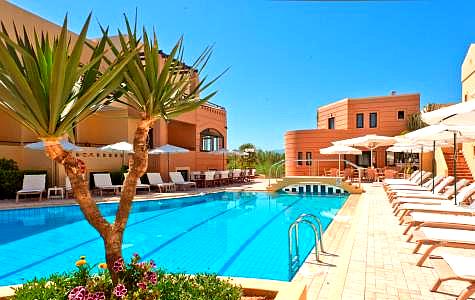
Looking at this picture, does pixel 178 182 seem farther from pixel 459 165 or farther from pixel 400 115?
pixel 400 115

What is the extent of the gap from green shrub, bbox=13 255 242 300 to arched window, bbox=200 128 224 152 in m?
21.4

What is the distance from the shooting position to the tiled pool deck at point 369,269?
390cm

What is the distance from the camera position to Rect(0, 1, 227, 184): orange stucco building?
47.6ft

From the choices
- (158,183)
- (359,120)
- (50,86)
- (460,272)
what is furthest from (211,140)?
(50,86)

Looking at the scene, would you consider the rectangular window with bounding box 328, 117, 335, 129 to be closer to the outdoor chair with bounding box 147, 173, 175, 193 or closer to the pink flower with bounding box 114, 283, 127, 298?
the outdoor chair with bounding box 147, 173, 175, 193

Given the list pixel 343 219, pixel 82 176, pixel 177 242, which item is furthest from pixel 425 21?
pixel 82 176

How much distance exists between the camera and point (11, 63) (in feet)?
5.80

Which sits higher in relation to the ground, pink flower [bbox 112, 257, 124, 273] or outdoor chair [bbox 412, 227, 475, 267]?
pink flower [bbox 112, 257, 124, 273]

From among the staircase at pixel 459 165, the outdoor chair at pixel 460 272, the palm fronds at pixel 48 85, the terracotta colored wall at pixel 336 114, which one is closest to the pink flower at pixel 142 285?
the palm fronds at pixel 48 85

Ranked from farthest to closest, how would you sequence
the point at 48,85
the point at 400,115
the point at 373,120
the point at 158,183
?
A: the point at 373,120 → the point at 400,115 → the point at 158,183 → the point at 48,85

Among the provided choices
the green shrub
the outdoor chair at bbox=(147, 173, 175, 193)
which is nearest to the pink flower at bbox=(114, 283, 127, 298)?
the green shrub

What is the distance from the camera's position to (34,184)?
13727 millimetres

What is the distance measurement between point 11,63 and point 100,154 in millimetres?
16818

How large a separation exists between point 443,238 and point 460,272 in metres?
1.39
